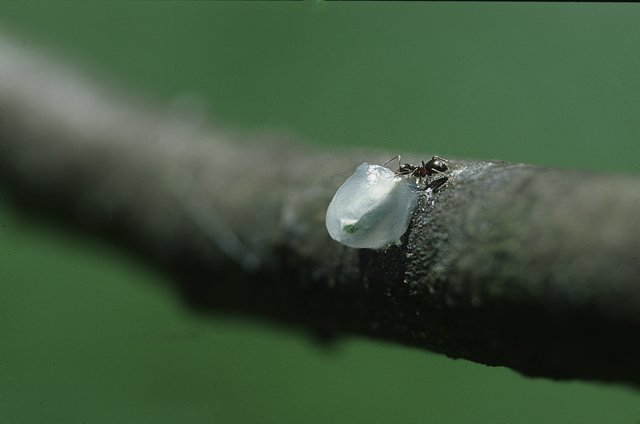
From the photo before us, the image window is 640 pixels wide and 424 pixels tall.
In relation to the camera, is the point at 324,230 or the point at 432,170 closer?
the point at 432,170

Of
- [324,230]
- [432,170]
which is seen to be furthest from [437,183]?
[324,230]

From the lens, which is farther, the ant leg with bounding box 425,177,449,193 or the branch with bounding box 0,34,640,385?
the ant leg with bounding box 425,177,449,193

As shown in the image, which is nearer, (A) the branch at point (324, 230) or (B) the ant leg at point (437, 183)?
(A) the branch at point (324, 230)

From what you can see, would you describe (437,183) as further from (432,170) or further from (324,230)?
(324,230)

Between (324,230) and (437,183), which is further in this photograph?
(324,230)

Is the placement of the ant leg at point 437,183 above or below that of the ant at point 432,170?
below

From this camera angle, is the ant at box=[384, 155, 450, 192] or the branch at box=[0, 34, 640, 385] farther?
the ant at box=[384, 155, 450, 192]

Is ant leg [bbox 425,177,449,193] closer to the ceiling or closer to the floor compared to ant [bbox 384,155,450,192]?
closer to the floor

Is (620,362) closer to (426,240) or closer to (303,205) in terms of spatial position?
(426,240)

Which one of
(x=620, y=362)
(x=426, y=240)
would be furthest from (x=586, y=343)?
(x=426, y=240)
